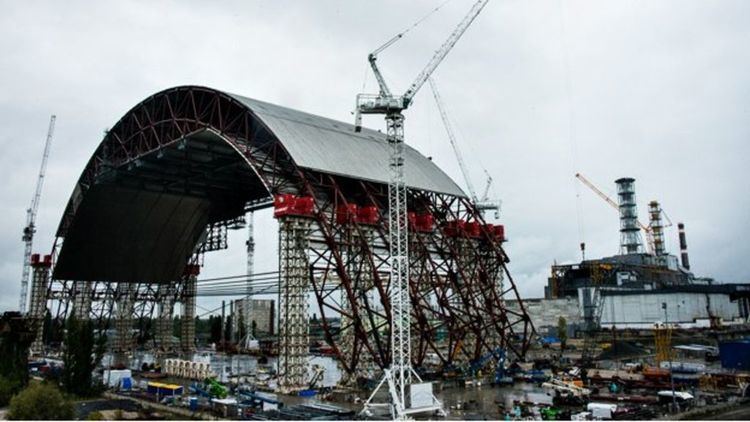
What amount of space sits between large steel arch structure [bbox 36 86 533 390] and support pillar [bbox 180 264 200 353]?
23.9 inches

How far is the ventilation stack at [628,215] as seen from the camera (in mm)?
155625

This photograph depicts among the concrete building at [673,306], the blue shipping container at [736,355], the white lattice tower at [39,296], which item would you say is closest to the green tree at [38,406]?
the white lattice tower at [39,296]

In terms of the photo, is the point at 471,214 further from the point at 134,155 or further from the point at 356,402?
the point at 134,155

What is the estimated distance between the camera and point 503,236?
70188 mm

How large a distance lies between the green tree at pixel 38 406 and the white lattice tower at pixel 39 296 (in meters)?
56.9

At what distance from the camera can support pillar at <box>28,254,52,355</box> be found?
83.3 metres

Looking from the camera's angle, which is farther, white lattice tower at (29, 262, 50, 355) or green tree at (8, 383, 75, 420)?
white lattice tower at (29, 262, 50, 355)

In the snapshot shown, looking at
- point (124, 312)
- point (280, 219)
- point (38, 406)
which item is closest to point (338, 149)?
point (280, 219)

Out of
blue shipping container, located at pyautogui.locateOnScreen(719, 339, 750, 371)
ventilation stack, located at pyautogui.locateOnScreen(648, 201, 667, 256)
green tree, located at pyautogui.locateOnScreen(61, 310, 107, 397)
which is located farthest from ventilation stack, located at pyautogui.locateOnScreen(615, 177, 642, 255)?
green tree, located at pyautogui.locateOnScreen(61, 310, 107, 397)

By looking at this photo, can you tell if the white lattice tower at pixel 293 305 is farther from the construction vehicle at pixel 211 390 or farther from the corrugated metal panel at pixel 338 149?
the corrugated metal panel at pixel 338 149

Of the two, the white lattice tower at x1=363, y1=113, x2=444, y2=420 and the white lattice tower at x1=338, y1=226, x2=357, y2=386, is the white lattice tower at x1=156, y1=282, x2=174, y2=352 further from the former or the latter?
the white lattice tower at x1=363, y1=113, x2=444, y2=420

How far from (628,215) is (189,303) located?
11539 centimetres

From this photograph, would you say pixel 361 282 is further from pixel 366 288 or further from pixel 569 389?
pixel 569 389

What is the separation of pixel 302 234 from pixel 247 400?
1407cm
